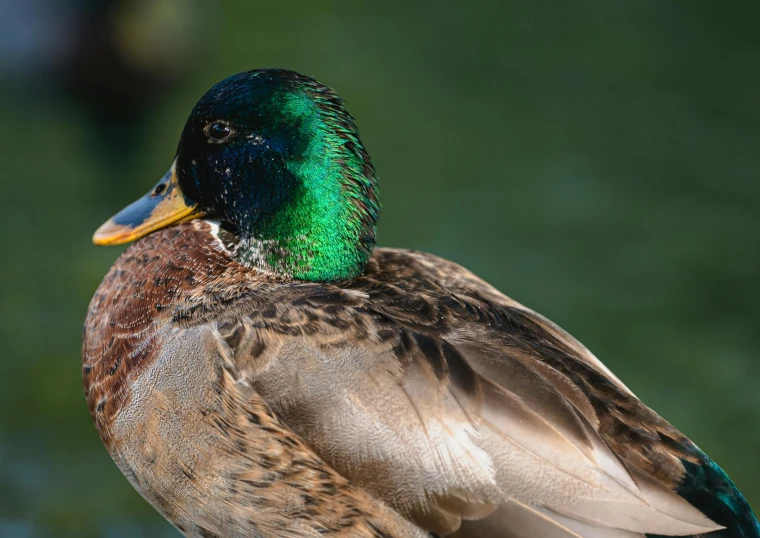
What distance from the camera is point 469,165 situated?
20.5 ft

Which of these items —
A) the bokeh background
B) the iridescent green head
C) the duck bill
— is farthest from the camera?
the bokeh background

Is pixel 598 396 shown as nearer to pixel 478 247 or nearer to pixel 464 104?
pixel 478 247

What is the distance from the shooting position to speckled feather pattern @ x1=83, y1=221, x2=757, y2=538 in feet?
7.78

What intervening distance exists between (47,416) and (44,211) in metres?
1.44

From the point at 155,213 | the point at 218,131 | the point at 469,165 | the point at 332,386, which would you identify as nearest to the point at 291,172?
the point at 218,131

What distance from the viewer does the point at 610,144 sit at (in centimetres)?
639

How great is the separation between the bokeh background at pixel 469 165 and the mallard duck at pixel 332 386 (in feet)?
6.21

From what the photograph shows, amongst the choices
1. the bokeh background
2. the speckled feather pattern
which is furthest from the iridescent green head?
the bokeh background

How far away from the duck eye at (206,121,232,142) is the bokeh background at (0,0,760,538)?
206 centimetres

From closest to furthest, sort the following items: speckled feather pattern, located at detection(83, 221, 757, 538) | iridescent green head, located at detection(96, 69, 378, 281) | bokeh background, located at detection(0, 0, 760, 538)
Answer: speckled feather pattern, located at detection(83, 221, 757, 538) → iridescent green head, located at detection(96, 69, 378, 281) → bokeh background, located at detection(0, 0, 760, 538)

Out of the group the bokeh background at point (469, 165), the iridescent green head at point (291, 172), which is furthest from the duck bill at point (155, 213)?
the bokeh background at point (469, 165)

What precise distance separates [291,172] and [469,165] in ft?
11.3

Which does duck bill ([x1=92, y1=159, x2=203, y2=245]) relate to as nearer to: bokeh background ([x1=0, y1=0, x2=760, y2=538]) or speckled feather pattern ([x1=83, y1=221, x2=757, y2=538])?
speckled feather pattern ([x1=83, y1=221, x2=757, y2=538])

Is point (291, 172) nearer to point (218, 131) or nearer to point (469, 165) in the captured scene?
point (218, 131)
